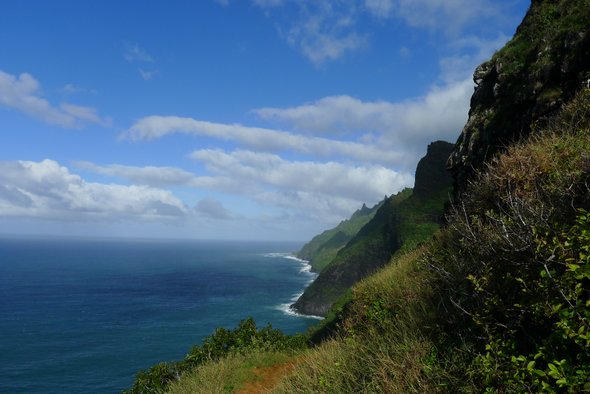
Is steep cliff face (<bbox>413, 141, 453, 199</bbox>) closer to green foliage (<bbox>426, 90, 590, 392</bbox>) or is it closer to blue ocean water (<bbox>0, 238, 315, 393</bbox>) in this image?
blue ocean water (<bbox>0, 238, 315, 393</bbox>)

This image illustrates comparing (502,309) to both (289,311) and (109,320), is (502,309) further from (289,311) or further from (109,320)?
(289,311)

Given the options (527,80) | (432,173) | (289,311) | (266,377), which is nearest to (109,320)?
(289,311)

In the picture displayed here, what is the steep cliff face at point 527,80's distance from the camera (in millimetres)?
15695

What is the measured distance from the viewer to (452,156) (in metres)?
22.6

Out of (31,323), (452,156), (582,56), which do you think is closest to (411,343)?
(582,56)

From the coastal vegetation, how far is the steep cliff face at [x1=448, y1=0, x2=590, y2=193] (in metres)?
0.08

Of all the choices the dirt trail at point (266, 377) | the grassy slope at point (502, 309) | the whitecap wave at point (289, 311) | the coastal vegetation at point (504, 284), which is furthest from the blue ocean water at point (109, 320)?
the grassy slope at point (502, 309)

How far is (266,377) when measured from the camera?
701 inches

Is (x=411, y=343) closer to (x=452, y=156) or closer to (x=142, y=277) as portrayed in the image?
(x=452, y=156)

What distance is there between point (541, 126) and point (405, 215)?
4475 inches

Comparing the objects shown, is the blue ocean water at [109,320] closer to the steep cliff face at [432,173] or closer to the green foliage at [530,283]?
the steep cliff face at [432,173]

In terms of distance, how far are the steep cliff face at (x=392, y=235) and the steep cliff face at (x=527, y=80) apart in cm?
9152

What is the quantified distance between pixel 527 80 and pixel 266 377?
19782 mm

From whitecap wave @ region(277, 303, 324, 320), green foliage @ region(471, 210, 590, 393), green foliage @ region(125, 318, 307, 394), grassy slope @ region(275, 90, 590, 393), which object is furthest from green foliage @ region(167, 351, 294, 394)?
whitecap wave @ region(277, 303, 324, 320)
